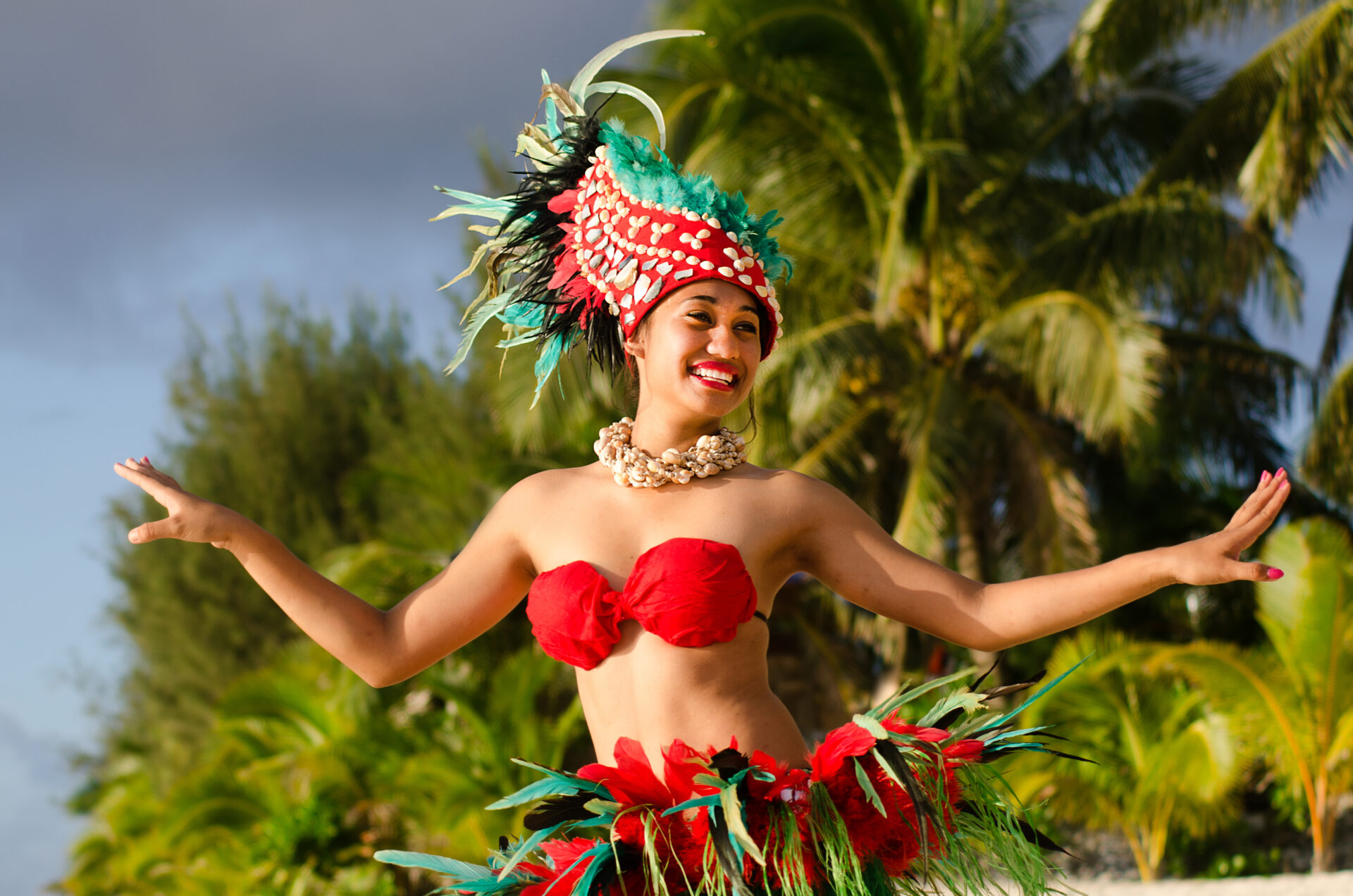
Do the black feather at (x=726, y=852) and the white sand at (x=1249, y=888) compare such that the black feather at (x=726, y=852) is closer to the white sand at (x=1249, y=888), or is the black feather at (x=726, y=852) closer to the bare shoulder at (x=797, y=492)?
the bare shoulder at (x=797, y=492)

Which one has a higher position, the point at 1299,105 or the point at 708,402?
the point at 1299,105

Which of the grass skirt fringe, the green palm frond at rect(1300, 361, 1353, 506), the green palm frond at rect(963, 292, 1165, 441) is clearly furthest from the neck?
the green palm frond at rect(1300, 361, 1353, 506)

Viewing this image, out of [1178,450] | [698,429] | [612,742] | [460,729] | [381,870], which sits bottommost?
[612,742]

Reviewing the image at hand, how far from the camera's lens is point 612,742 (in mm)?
2443

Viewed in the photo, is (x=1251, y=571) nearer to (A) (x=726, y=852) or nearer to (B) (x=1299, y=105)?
(A) (x=726, y=852)

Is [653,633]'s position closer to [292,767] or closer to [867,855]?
[867,855]

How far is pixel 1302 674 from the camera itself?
32.2 feet

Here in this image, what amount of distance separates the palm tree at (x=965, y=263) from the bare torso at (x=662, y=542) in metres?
8.15

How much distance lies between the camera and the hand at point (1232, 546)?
2.34 meters

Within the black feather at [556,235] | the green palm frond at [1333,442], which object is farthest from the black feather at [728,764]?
the green palm frond at [1333,442]

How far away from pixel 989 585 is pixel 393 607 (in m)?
1.30

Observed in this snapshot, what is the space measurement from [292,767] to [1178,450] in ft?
36.5

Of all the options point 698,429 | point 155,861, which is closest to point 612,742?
point 698,429

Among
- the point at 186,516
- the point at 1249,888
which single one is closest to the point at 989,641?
the point at 186,516
